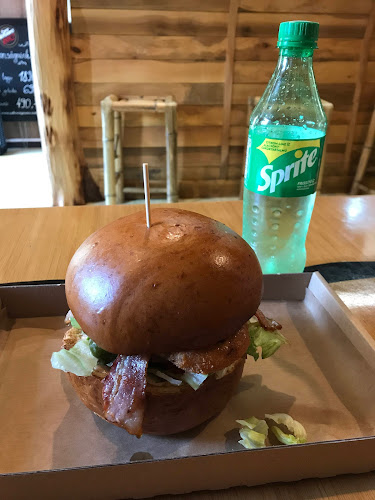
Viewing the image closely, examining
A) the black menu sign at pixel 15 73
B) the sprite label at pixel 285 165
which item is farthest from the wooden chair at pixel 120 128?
the black menu sign at pixel 15 73

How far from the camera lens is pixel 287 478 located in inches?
22.6

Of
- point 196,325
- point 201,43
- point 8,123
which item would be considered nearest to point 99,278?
point 196,325

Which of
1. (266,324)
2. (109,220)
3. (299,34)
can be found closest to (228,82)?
(109,220)

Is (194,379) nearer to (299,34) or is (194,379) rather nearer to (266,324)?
(266,324)

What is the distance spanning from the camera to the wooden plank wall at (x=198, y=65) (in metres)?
2.55

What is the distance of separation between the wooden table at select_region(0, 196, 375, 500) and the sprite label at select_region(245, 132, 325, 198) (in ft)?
1.00

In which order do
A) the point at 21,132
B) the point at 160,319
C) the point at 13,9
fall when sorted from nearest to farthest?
1. the point at 160,319
2. the point at 13,9
3. the point at 21,132

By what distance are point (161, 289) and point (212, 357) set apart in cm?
12

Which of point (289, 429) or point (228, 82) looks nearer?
point (289, 429)

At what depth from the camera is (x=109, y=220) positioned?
4.43 ft

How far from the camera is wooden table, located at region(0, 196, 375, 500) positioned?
1041mm

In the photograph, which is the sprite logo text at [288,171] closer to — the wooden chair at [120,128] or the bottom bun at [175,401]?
the bottom bun at [175,401]

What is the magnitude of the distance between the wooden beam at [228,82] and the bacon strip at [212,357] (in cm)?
248

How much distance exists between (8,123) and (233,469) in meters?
4.52
